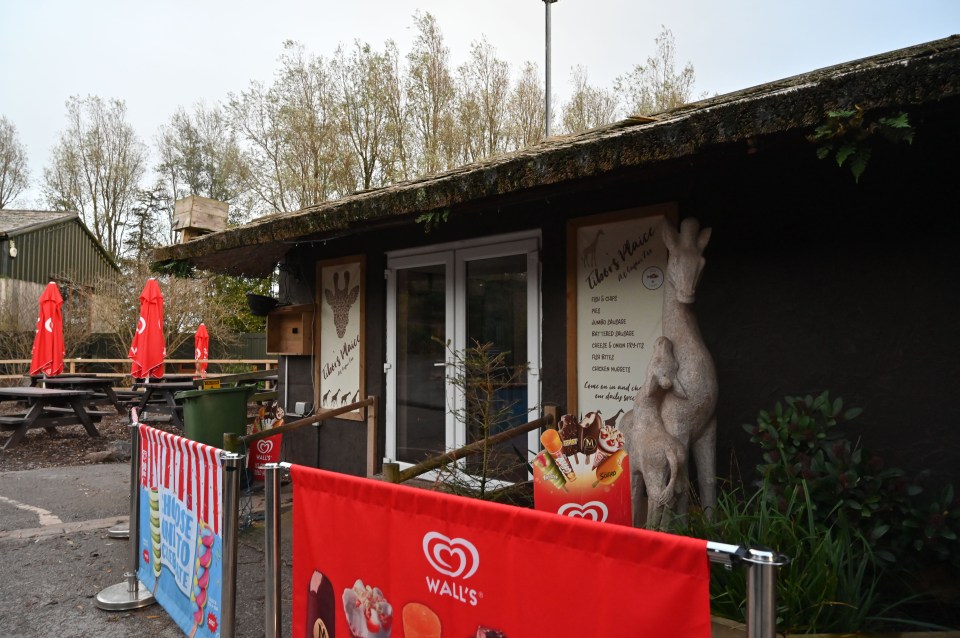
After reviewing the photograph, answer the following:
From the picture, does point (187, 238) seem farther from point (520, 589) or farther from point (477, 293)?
point (520, 589)

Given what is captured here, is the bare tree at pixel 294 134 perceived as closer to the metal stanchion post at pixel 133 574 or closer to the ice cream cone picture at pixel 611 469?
the metal stanchion post at pixel 133 574

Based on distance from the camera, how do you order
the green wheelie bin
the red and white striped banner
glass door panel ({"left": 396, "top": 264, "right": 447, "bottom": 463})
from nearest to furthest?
the red and white striped banner < the green wheelie bin < glass door panel ({"left": 396, "top": 264, "right": 447, "bottom": 463})

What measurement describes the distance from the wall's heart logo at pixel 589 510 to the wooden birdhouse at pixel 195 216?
673cm

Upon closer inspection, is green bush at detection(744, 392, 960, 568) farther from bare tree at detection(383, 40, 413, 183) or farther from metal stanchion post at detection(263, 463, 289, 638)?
bare tree at detection(383, 40, 413, 183)

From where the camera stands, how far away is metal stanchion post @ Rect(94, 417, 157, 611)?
3.88 metres

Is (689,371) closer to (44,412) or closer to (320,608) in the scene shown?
(320,608)

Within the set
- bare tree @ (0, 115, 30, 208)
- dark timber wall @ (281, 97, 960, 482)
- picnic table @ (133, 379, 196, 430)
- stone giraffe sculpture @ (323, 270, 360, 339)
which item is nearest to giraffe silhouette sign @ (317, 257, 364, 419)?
stone giraffe sculpture @ (323, 270, 360, 339)

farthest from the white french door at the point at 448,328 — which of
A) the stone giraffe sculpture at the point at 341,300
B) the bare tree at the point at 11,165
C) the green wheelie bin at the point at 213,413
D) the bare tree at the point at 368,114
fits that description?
the bare tree at the point at 11,165

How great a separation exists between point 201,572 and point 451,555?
1.77 m

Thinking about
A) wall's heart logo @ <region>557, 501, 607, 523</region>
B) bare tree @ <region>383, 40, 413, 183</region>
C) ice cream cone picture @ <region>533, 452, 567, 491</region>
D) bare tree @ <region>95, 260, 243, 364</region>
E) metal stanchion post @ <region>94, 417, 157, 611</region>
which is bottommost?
metal stanchion post @ <region>94, 417, 157, 611</region>

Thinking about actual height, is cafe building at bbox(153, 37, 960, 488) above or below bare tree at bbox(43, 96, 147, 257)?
below

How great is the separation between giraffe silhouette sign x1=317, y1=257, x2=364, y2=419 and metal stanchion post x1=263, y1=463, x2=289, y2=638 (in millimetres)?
4459

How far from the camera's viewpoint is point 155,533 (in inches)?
145

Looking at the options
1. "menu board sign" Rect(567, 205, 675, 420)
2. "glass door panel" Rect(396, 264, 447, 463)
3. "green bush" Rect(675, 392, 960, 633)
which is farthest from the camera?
"glass door panel" Rect(396, 264, 447, 463)
